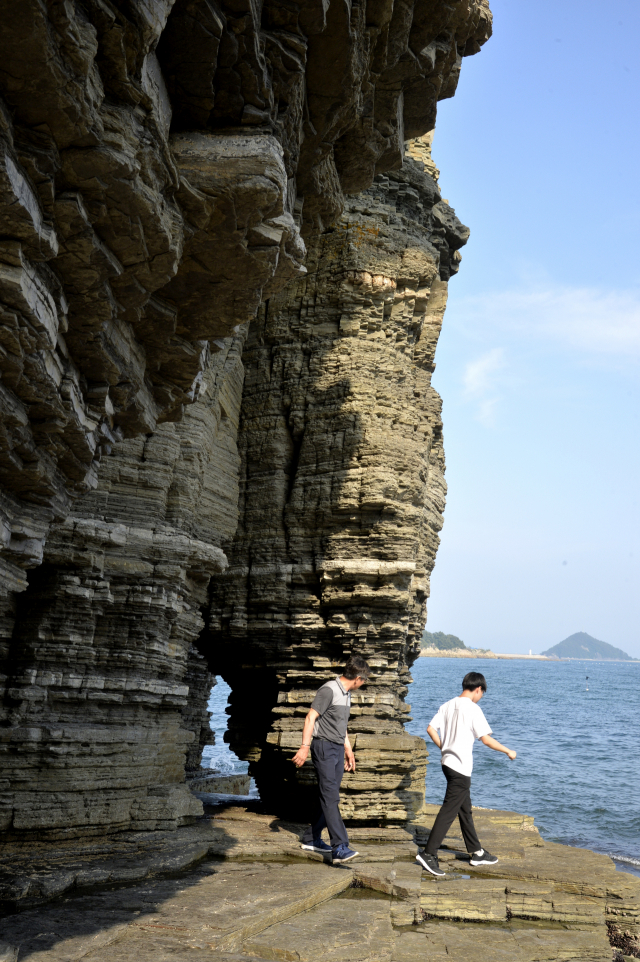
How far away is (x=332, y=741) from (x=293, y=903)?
2.05 m

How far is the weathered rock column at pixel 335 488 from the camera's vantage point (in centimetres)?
1151

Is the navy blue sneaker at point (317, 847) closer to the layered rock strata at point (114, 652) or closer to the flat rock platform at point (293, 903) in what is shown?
the flat rock platform at point (293, 903)

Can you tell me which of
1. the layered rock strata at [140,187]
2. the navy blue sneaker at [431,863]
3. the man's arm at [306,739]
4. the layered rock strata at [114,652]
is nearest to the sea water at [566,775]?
the navy blue sneaker at [431,863]

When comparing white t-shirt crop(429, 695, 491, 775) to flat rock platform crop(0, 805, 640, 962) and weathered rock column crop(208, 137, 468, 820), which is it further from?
weathered rock column crop(208, 137, 468, 820)

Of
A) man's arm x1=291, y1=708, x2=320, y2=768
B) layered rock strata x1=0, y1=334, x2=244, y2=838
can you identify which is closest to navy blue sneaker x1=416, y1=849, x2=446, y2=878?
man's arm x1=291, y1=708, x2=320, y2=768

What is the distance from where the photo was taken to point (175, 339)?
464cm

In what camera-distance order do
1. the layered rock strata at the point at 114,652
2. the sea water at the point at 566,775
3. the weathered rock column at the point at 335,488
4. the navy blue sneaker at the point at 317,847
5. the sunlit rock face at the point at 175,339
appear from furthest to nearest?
the sea water at the point at 566,775 < the weathered rock column at the point at 335,488 < the navy blue sneaker at the point at 317,847 < the layered rock strata at the point at 114,652 < the sunlit rock face at the point at 175,339

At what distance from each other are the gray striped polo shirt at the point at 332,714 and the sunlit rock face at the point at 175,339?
7.38 ft

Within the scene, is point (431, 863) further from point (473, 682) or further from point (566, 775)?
point (566, 775)

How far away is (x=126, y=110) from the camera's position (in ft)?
10.0

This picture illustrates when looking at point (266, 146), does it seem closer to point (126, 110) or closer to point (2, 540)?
point (126, 110)

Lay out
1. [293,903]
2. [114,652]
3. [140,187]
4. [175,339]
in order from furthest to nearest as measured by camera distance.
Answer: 1. [114,652]
2. [293,903]
3. [175,339]
4. [140,187]

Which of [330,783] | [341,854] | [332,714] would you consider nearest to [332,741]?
[332,714]

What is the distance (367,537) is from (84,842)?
18.5 feet
